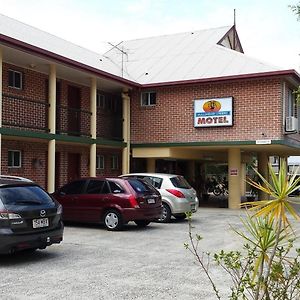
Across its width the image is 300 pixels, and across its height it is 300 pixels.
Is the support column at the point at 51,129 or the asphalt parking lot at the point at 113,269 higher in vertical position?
the support column at the point at 51,129

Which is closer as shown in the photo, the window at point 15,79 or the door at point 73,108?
the window at point 15,79

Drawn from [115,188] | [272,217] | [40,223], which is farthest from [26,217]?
[272,217]

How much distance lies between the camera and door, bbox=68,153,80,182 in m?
20.0

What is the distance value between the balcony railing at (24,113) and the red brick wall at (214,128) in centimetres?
513

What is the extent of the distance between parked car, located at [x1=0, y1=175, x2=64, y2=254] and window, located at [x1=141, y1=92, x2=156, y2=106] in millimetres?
13091

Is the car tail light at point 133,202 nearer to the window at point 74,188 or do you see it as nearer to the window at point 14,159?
the window at point 74,188

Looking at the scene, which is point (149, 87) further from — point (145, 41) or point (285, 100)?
point (145, 41)

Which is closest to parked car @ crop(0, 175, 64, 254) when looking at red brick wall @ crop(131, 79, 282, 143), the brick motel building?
the brick motel building

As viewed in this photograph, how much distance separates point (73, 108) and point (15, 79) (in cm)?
307

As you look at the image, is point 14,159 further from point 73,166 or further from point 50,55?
point 50,55

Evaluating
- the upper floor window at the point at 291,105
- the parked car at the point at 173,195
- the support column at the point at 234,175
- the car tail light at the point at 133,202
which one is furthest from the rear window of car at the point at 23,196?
the upper floor window at the point at 291,105

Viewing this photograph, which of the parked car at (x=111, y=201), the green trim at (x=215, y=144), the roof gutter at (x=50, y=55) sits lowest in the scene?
the parked car at (x=111, y=201)

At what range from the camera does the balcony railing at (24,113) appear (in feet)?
53.2

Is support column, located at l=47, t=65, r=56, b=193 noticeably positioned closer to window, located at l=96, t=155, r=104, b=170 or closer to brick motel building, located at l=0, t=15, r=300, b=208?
brick motel building, located at l=0, t=15, r=300, b=208
